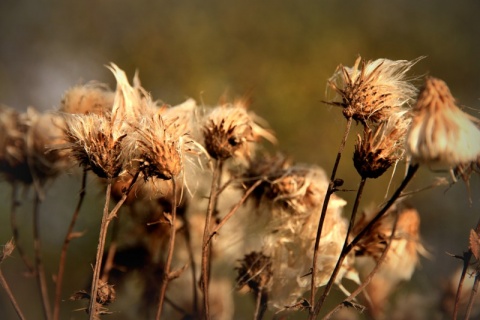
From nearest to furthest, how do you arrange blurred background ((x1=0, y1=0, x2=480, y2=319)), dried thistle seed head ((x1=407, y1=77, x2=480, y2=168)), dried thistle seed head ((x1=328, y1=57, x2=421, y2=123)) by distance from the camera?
1. dried thistle seed head ((x1=407, y1=77, x2=480, y2=168))
2. dried thistle seed head ((x1=328, y1=57, x2=421, y2=123))
3. blurred background ((x1=0, y1=0, x2=480, y2=319))

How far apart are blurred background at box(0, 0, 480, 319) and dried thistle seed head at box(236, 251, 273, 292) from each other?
80cm

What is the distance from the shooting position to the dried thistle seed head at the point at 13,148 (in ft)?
2.55

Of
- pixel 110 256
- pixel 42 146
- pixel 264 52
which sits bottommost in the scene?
pixel 110 256

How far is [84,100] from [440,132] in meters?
0.40

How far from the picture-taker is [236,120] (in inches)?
27.6

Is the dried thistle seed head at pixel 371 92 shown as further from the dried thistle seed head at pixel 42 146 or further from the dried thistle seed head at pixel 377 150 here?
the dried thistle seed head at pixel 42 146

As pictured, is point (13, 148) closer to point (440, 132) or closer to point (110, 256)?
point (110, 256)

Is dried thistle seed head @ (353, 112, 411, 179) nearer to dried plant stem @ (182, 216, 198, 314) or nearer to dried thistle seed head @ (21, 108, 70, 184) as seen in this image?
dried plant stem @ (182, 216, 198, 314)

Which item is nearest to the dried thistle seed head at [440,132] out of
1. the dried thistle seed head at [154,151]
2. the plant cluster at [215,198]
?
the plant cluster at [215,198]

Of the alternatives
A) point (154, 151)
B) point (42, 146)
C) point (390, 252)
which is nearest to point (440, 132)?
point (154, 151)

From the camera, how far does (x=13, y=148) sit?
2.54ft

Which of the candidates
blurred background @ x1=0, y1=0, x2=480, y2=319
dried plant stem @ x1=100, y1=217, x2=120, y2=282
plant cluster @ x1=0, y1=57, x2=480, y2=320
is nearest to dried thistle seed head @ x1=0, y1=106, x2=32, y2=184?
plant cluster @ x1=0, y1=57, x2=480, y2=320

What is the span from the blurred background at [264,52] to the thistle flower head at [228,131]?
0.83 m

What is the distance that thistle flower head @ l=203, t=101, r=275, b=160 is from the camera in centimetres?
69
